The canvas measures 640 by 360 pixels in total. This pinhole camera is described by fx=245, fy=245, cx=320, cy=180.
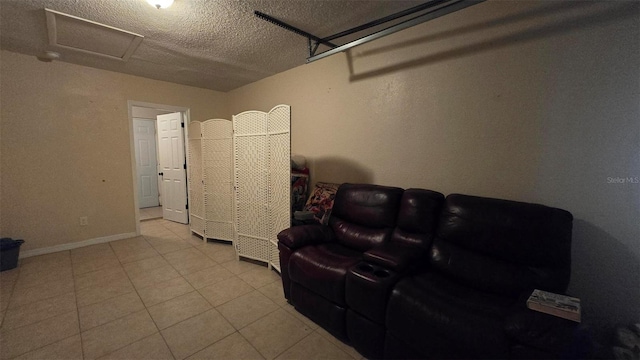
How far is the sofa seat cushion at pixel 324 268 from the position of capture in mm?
1804

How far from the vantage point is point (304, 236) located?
7.51 ft

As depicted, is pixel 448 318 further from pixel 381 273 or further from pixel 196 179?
pixel 196 179

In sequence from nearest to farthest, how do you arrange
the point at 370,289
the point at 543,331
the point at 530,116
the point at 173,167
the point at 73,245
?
the point at 543,331 < the point at 370,289 < the point at 530,116 < the point at 73,245 < the point at 173,167

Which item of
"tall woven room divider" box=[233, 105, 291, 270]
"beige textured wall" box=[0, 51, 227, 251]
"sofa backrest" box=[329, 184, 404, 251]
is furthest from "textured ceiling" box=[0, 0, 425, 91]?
"sofa backrest" box=[329, 184, 404, 251]

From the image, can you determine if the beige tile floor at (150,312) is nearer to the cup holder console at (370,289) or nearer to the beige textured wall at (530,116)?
the cup holder console at (370,289)

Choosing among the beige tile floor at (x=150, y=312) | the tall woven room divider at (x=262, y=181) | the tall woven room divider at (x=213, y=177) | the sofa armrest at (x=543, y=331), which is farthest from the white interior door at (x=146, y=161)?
the sofa armrest at (x=543, y=331)

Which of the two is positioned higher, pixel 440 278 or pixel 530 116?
pixel 530 116

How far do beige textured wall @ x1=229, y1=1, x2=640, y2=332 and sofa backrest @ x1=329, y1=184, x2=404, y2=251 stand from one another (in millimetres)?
375

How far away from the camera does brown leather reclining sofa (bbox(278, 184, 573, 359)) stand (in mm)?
1253

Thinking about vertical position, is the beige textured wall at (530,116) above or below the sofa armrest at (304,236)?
above

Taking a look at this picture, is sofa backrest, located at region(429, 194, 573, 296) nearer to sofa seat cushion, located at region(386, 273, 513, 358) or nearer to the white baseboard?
sofa seat cushion, located at region(386, 273, 513, 358)

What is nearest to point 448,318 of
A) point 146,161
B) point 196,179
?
point 196,179

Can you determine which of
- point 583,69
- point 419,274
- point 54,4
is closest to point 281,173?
point 419,274

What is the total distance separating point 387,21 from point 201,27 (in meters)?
1.75
